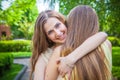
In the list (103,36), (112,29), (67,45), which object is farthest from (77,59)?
(112,29)

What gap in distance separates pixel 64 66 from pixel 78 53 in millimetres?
130

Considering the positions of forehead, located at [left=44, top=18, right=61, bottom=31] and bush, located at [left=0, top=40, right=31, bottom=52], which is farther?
bush, located at [left=0, top=40, right=31, bottom=52]

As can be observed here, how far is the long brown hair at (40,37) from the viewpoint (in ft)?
8.15

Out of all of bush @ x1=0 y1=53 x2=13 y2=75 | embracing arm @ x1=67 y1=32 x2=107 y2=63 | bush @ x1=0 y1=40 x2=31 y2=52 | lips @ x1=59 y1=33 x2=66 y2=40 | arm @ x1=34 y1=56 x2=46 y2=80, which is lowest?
bush @ x1=0 y1=40 x2=31 y2=52

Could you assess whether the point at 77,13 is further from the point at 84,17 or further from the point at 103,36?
the point at 103,36

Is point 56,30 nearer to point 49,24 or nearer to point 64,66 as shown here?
point 49,24

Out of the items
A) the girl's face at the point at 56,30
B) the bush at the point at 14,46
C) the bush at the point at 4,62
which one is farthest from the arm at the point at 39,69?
the bush at the point at 14,46

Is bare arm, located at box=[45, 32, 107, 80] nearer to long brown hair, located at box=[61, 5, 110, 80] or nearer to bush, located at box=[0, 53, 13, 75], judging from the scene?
long brown hair, located at box=[61, 5, 110, 80]

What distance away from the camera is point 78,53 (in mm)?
2273

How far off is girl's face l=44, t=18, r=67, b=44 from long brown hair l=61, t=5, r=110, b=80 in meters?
0.08

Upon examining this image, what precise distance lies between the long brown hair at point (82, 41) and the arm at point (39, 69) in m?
0.19

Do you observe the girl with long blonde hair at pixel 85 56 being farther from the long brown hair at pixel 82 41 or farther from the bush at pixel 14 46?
the bush at pixel 14 46

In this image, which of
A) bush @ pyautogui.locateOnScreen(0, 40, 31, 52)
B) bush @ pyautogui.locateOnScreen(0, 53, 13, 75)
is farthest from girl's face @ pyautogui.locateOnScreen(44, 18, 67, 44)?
bush @ pyautogui.locateOnScreen(0, 40, 31, 52)

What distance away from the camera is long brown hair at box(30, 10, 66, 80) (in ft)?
8.15
